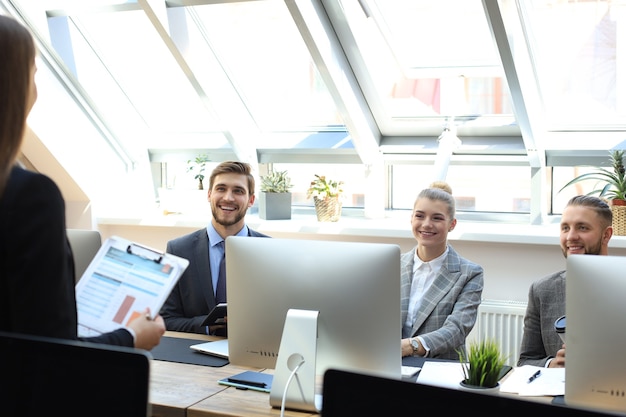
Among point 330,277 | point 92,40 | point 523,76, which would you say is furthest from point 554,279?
point 92,40

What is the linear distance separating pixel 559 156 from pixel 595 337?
256 centimetres

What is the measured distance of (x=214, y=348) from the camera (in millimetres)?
2777

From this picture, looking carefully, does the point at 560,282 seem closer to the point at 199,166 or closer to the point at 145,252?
the point at 145,252

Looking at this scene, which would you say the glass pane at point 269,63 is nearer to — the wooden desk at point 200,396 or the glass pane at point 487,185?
the glass pane at point 487,185

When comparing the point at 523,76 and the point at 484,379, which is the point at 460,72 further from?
the point at 484,379

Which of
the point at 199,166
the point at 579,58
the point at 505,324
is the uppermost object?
the point at 579,58

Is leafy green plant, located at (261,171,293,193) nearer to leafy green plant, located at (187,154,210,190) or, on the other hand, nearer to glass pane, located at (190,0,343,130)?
glass pane, located at (190,0,343,130)

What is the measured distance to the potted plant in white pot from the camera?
4812 millimetres

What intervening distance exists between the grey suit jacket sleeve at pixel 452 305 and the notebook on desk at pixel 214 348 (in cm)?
75

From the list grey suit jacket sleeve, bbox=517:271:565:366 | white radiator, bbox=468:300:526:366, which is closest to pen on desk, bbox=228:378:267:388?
grey suit jacket sleeve, bbox=517:271:565:366

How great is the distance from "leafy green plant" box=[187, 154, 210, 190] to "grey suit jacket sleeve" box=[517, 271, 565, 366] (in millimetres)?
2724

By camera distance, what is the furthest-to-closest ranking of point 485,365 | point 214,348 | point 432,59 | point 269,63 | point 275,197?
point 269,63 → point 275,197 → point 432,59 → point 214,348 → point 485,365

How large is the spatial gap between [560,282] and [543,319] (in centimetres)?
15

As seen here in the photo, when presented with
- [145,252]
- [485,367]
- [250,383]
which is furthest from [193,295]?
[485,367]
